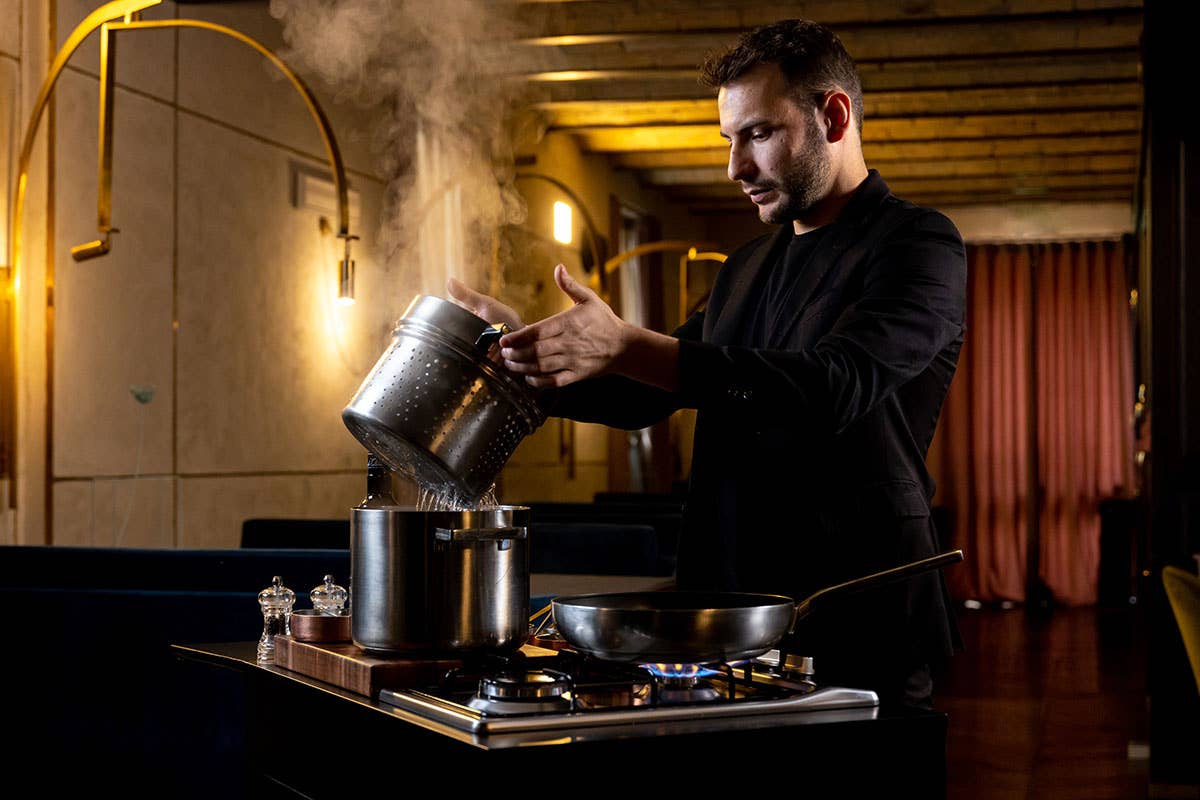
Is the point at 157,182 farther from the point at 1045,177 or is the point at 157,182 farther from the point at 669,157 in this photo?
the point at 1045,177

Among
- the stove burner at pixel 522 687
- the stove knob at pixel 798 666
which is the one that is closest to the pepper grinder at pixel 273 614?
the stove burner at pixel 522 687

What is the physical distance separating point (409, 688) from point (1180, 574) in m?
1.96

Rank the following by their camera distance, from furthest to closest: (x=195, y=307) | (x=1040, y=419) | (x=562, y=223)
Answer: (x=1040, y=419) < (x=562, y=223) < (x=195, y=307)

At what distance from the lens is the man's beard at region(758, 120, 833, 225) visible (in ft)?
4.90

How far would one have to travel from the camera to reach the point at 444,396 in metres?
1.28

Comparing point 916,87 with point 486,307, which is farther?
point 916,87

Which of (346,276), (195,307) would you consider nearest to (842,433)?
(346,276)

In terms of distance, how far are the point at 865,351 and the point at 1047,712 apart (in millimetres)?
5036

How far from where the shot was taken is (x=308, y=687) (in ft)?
4.47

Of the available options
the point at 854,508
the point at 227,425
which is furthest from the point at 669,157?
the point at 854,508

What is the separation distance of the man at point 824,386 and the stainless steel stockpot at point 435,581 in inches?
6.4

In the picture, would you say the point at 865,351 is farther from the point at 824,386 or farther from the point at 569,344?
the point at 569,344

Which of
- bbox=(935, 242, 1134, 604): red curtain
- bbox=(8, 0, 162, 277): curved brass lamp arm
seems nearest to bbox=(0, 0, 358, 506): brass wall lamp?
bbox=(8, 0, 162, 277): curved brass lamp arm

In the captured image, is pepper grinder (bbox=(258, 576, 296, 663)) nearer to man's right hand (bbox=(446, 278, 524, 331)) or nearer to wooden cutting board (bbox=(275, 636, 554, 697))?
wooden cutting board (bbox=(275, 636, 554, 697))
